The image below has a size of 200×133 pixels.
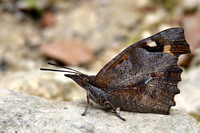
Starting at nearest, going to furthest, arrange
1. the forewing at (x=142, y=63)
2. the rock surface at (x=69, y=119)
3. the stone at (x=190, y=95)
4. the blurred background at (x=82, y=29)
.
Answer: the rock surface at (x=69, y=119) < the forewing at (x=142, y=63) < the stone at (x=190, y=95) < the blurred background at (x=82, y=29)

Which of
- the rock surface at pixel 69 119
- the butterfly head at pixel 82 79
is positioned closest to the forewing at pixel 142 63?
the butterfly head at pixel 82 79

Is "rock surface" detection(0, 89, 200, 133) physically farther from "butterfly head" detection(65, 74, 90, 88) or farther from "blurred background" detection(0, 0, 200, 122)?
"blurred background" detection(0, 0, 200, 122)

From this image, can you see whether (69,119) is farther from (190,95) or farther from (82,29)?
(82,29)

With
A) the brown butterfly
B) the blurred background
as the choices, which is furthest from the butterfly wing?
the blurred background

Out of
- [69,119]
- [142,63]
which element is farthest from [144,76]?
[69,119]

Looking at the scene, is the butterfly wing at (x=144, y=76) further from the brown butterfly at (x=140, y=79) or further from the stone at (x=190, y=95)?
the stone at (x=190, y=95)

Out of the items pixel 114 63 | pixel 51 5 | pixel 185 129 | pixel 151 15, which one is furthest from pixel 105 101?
pixel 51 5
